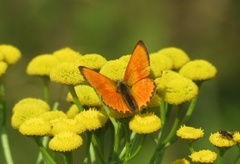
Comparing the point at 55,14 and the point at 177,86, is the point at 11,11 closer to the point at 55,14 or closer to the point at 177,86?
the point at 55,14

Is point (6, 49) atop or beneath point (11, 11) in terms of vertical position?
atop

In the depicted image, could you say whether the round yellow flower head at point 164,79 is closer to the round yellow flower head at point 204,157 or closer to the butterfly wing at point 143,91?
the butterfly wing at point 143,91

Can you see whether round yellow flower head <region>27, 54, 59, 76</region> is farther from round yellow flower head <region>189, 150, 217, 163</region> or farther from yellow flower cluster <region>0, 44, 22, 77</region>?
round yellow flower head <region>189, 150, 217, 163</region>

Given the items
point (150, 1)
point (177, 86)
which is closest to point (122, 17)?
point (150, 1)

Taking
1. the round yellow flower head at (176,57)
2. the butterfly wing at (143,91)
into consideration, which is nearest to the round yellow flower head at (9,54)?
the round yellow flower head at (176,57)

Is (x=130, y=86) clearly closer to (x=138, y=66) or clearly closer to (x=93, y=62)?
(x=138, y=66)

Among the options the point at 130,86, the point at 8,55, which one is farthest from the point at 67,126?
the point at 8,55
